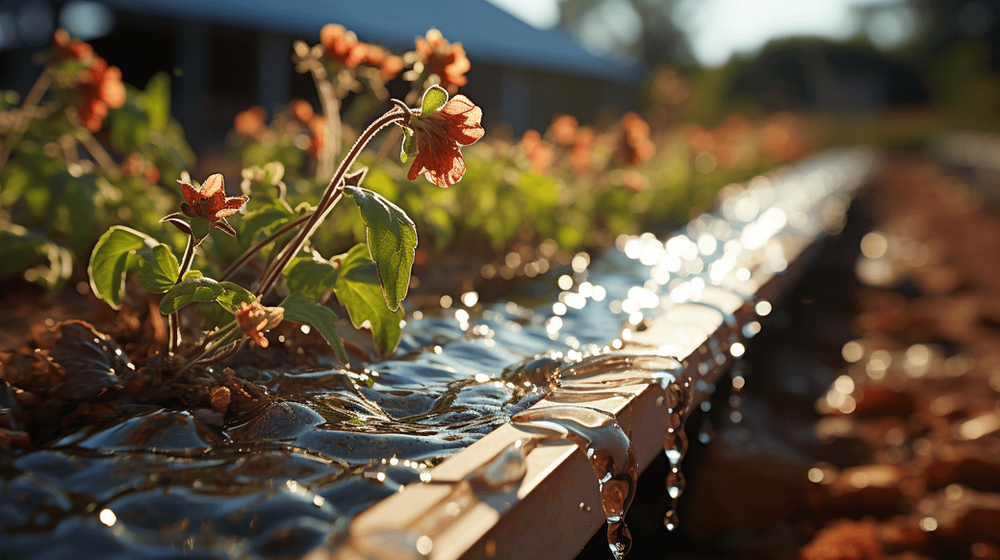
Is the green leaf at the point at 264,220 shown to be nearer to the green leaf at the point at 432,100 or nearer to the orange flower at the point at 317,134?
the green leaf at the point at 432,100

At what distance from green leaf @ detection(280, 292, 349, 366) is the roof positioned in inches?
289

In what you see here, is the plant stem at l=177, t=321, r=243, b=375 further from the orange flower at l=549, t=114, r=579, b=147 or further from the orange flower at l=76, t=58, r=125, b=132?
the orange flower at l=549, t=114, r=579, b=147

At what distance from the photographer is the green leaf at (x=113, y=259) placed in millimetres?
1220

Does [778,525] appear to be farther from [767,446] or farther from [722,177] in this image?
[722,177]

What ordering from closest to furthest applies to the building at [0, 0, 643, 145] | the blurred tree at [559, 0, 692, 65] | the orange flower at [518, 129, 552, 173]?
1. the orange flower at [518, 129, 552, 173]
2. the building at [0, 0, 643, 145]
3. the blurred tree at [559, 0, 692, 65]

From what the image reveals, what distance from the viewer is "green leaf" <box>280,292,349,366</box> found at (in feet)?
3.78

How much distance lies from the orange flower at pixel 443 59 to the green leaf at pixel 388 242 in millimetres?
611

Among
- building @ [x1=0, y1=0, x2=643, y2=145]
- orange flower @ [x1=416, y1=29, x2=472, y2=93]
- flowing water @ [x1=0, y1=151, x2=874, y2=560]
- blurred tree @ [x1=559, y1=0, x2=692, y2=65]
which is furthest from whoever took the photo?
blurred tree @ [x1=559, y1=0, x2=692, y2=65]

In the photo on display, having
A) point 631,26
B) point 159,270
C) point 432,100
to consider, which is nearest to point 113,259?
point 159,270

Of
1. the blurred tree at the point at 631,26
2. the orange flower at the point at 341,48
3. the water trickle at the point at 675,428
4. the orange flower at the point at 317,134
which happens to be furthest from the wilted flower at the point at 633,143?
the blurred tree at the point at 631,26

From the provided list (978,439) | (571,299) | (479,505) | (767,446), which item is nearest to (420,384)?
(479,505)

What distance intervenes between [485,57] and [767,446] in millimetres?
10433

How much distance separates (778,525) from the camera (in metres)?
2.24

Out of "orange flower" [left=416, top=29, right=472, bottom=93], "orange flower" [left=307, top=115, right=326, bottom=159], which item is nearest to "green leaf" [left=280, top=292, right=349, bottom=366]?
"orange flower" [left=416, top=29, right=472, bottom=93]
